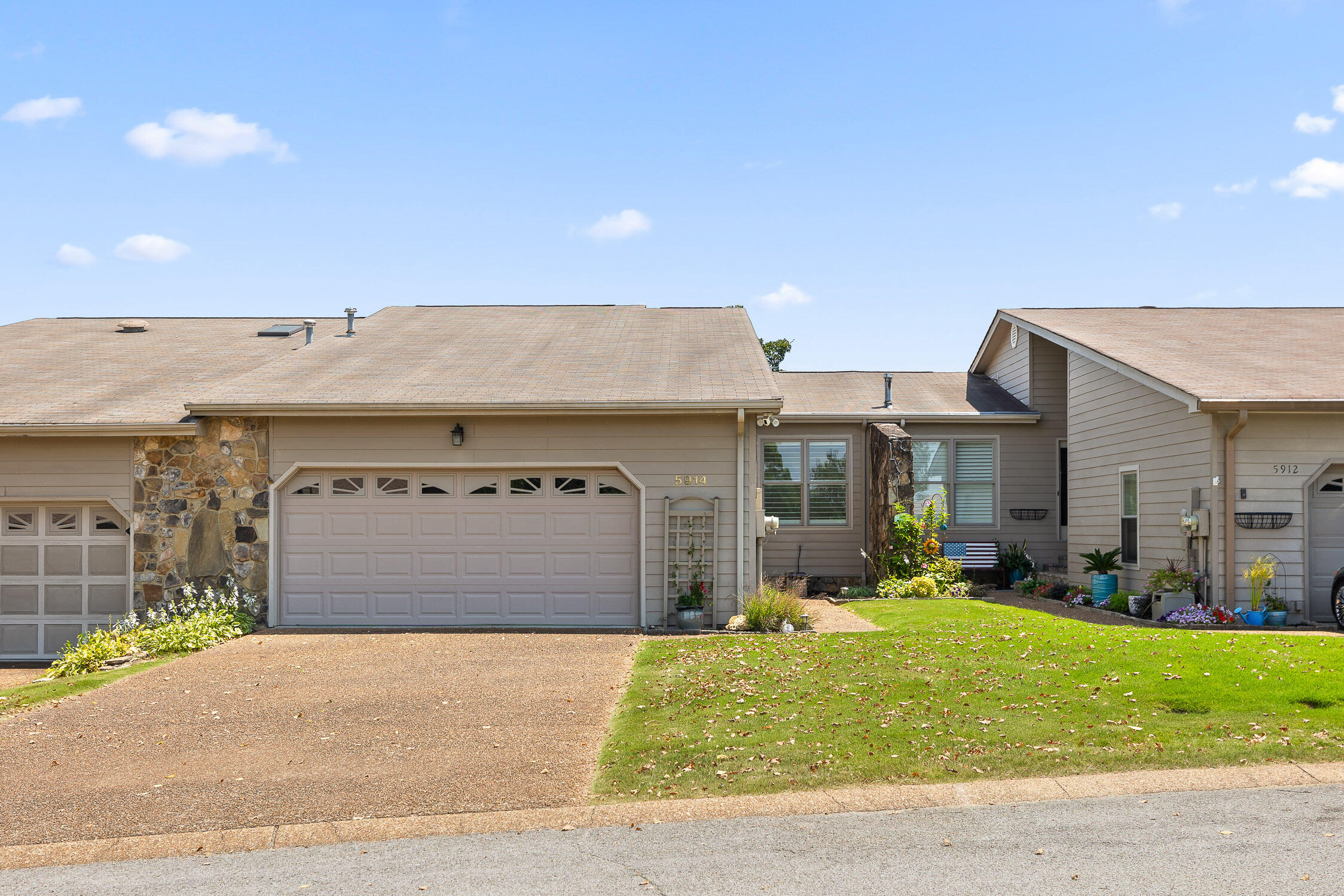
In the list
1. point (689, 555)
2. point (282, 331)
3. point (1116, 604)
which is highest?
point (282, 331)

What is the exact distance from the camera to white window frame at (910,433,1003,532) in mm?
18328

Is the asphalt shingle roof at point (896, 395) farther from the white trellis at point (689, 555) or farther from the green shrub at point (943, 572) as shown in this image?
the white trellis at point (689, 555)

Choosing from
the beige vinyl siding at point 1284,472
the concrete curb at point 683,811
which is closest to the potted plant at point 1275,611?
the beige vinyl siding at point 1284,472

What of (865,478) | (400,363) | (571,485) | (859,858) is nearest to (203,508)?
(400,363)

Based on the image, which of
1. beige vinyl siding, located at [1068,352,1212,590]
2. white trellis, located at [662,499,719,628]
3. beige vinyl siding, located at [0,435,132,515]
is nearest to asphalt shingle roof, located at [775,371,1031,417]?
beige vinyl siding, located at [1068,352,1212,590]

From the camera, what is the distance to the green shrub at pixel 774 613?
476 inches

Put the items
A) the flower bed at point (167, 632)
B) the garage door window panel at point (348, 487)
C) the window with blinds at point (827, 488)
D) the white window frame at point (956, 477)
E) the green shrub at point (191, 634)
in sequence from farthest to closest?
the white window frame at point (956, 477) → the window with blinds at point (827, 488) → the garage door window panel at point (348, 487) → the green shrub at point (191, 634) → the flower bed at point (167, 632)

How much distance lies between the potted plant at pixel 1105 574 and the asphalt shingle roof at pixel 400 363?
6.11 meters

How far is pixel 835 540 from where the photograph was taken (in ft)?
59.2

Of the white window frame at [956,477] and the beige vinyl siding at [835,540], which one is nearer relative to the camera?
the beige vinyl siding at [835,540]

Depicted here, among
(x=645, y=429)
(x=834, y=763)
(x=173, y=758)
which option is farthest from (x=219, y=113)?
(x=834, y=763)

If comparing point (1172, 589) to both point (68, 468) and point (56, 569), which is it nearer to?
point (68, 468)

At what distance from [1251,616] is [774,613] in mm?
5799

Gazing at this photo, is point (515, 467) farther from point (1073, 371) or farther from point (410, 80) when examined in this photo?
point (1073, 371)
